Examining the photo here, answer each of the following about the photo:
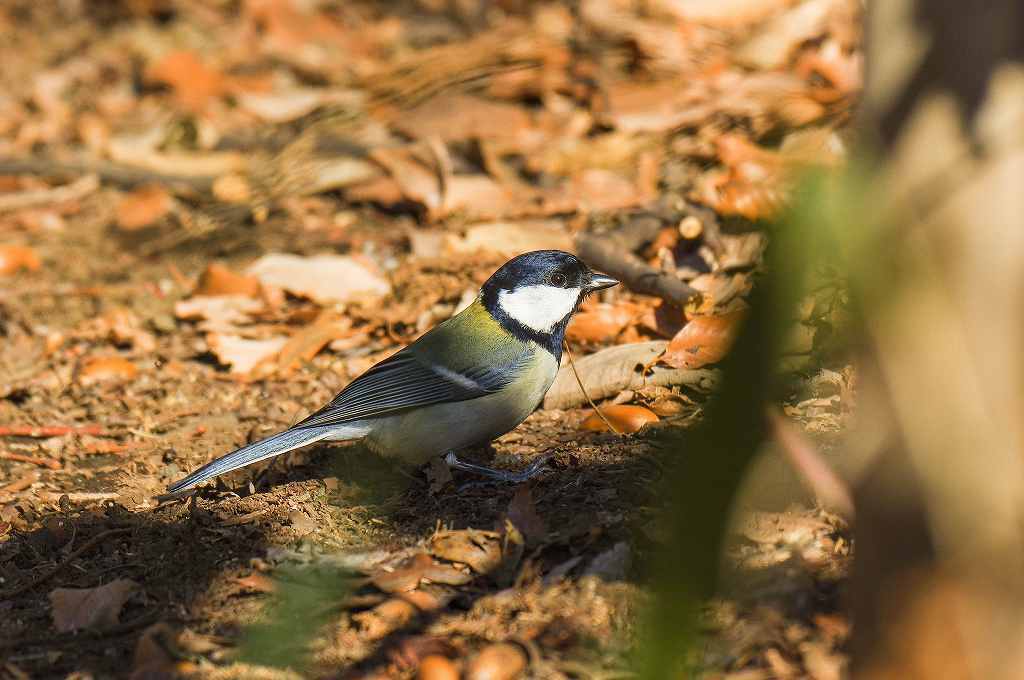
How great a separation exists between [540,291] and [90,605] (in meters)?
2.05

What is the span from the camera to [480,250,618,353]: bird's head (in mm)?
4379

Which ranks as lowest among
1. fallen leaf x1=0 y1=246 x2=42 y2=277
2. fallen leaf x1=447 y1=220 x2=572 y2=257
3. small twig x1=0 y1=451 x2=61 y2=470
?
small twig x1=0 y1=451 x2=61 y2=470

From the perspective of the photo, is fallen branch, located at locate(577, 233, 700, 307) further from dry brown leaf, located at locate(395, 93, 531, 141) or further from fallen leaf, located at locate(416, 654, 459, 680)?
fallen leaf, located at locate(416, 654, 459, 680)

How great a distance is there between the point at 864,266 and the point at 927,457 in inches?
12.3

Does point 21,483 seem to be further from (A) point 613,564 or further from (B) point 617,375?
(A) point 613,564

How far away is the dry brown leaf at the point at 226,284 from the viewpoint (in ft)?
17.9

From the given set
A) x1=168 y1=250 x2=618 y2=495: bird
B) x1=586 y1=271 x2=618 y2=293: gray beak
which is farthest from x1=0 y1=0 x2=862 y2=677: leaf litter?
x1=586 y1=271 x2=618 y2=293: gray beak

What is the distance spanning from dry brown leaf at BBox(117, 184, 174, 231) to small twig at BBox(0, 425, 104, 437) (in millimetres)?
2190

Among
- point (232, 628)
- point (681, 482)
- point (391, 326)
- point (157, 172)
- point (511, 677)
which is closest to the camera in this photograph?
point (681, 482)

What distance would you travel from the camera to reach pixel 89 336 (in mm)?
5383

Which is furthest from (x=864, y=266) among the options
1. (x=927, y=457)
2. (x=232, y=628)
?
(x=232, y=628)

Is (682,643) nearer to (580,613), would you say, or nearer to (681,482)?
(681,482)

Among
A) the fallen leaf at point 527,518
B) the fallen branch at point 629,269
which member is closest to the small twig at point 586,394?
the fallen branch at point 629,269

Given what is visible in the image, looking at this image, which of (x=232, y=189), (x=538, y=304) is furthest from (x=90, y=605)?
(x=232, y=189)
